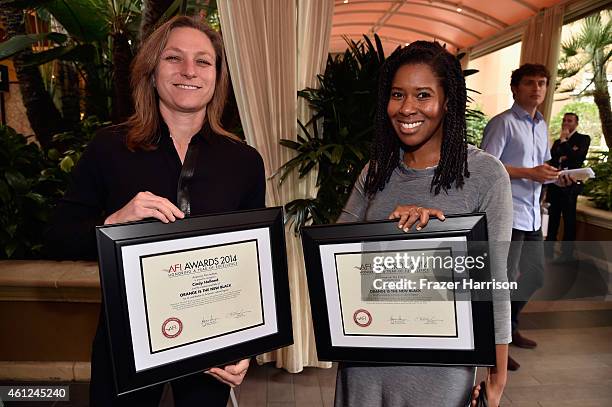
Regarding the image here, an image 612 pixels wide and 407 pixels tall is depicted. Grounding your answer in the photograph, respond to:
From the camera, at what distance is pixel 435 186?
3.96ft

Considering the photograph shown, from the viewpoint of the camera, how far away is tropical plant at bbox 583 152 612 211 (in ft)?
19.3

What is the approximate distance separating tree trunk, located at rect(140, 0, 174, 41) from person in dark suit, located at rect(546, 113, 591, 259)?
14.6 feet

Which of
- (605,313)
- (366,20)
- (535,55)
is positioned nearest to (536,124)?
(605,313)

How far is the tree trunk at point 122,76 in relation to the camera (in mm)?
3314

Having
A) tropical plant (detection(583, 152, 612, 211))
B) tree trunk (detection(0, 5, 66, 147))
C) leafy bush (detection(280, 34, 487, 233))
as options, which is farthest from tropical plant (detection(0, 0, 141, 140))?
tropical plant (detection(583, 152, 612, 211))

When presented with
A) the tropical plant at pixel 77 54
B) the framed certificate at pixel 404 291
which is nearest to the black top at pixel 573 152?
the tropical plant at pixel 77 54

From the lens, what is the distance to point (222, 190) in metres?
1.35

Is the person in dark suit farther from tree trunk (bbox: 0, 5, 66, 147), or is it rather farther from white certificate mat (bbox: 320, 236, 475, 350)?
tree trunk (bbox: 0, 5, 66, 147)

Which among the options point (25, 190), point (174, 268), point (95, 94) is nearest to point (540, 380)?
point (174, 268)

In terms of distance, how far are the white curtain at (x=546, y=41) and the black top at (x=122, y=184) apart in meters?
7.30

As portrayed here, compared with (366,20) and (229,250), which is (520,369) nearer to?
(229,250)

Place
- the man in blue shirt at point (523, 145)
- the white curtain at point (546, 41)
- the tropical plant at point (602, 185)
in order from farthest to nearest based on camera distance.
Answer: the white curtain at point (546, 41) → the tropical plant at point (602, 185) → the man in blue shirt at point (523, 145)
